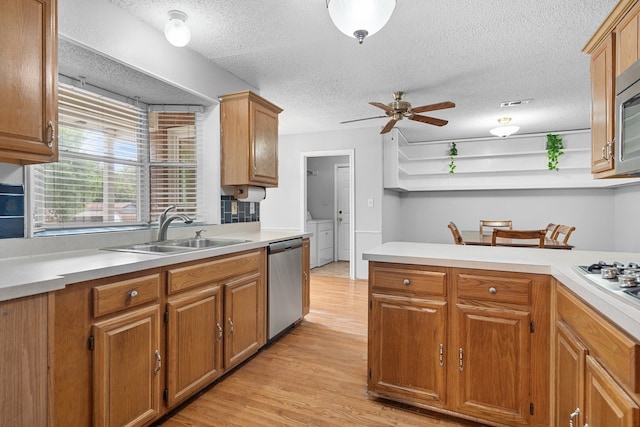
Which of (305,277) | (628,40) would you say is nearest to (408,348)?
(305,277)

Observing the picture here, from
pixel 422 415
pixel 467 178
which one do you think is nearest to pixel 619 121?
pixel 422 415

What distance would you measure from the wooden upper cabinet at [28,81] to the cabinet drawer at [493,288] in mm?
2082

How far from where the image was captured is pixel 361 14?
159 cm

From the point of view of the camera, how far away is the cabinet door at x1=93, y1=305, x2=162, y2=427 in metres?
1.43

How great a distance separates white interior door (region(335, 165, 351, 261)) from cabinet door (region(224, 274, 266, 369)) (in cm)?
449

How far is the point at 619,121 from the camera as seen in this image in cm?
138

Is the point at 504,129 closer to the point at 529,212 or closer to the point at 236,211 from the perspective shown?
the point at 529,212

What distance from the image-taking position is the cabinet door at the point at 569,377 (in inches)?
48.2

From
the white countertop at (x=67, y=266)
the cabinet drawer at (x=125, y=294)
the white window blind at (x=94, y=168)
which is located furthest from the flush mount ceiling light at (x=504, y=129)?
the cabinet drawer at (x=125, y=294)

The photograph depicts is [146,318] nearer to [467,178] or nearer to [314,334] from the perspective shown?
[314,334]

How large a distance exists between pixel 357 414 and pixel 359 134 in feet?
13.4

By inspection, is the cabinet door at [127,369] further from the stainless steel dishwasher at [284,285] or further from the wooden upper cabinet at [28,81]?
the stainless steel dishwasher at [284,285]

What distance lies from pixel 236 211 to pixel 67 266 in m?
1.87

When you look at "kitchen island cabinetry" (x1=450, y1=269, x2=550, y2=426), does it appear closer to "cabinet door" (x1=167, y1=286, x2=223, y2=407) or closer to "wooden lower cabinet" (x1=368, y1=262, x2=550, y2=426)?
"wooden lower cabinet" (x1=368, y1=262, x2=550, y2=426)
